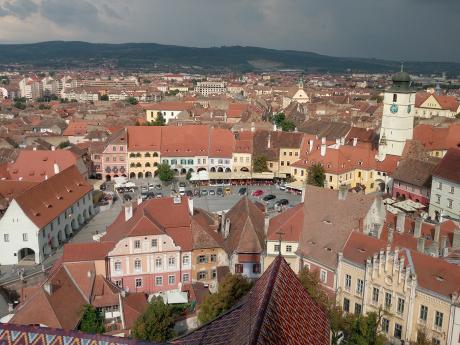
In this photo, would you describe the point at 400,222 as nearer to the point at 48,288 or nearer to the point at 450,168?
the point at 450,168

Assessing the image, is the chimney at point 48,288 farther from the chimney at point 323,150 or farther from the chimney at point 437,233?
the chimney at point 323,150

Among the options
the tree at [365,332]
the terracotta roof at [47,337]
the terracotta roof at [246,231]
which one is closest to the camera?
the terracotta roof at [47,337]

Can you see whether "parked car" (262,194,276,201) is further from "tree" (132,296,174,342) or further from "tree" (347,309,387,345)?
"tree" (347,309,387,345)

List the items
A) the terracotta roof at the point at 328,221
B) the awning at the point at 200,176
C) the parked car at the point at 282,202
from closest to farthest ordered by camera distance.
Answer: the terracotta roof at the point at 328,221
the parked car at the point at 282,202
the awning at the point at 200,176

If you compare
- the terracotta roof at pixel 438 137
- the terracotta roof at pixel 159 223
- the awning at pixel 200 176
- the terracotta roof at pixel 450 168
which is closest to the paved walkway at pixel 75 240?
the terracotta roof at pixel 159 223

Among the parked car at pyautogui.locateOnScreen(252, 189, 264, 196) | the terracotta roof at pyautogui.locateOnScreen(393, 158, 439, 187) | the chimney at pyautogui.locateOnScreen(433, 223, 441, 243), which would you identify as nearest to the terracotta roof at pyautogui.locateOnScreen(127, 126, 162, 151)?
the parked car at pyautogui.locateOnScreen(252, 189, 264, 196)

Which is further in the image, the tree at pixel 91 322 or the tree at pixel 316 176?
the tree at pixel 316 176

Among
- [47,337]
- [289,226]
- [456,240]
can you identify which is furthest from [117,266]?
[47,337]
